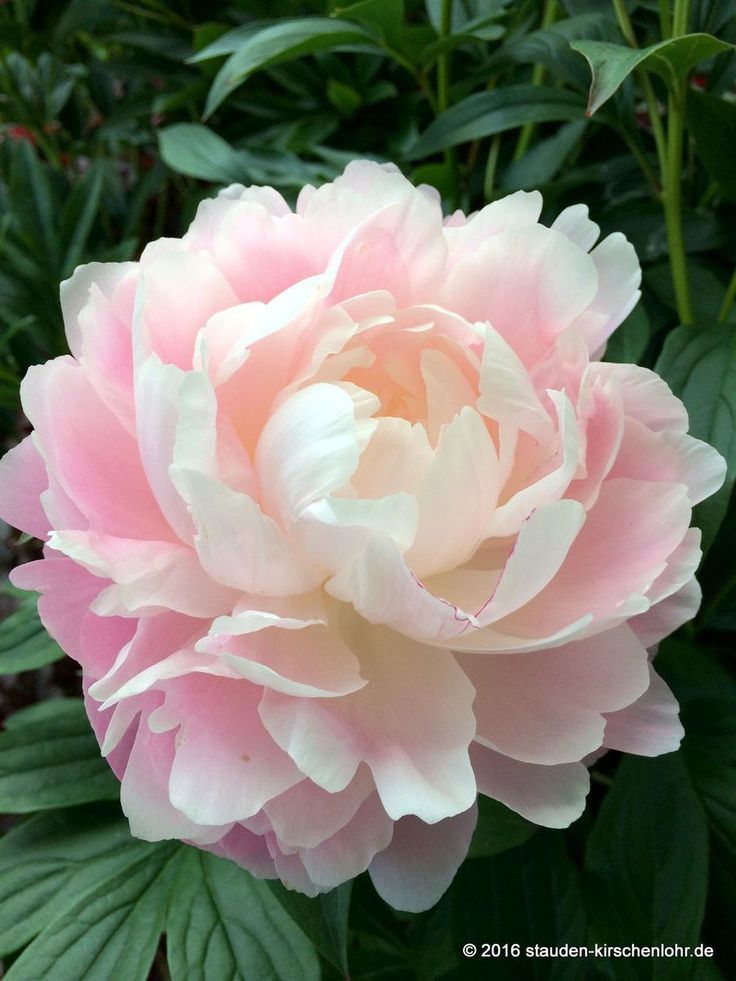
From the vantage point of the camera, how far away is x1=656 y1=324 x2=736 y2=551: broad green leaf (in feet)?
1.33

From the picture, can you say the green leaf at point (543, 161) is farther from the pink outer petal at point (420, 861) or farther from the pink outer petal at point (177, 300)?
the pink outer petal at point (420, 861)

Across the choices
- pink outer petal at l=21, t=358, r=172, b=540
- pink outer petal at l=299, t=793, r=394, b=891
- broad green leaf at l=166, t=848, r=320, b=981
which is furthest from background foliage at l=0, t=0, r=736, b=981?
pink outer petal at l=21, t=358, r=172, b=540

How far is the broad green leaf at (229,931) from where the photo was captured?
41cm

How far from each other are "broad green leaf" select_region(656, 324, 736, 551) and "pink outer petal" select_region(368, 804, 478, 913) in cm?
18

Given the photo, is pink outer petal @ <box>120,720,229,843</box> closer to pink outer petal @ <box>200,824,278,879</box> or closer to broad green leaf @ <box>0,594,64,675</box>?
pink outer petal @ <box>200,824,278,879</box>

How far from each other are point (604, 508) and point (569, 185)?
12.5 inches

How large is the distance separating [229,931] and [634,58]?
0.46m

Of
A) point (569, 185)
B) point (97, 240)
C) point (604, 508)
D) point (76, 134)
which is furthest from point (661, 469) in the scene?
point (76, 134)

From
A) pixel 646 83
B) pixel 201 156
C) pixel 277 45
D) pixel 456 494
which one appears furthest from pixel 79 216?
pixel 456 494

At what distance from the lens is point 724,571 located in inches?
21.1

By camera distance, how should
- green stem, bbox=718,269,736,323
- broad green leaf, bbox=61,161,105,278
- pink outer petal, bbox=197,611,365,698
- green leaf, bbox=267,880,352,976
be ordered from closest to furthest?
pink outer petal, bbox=197,611,365,698
green leaf, bbox=267,880,352,976
green stem, bbox=718,269,736,323
broad green leaf, bbox=61,161,105,278

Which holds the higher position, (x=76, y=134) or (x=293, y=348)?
(x=293, y=348)

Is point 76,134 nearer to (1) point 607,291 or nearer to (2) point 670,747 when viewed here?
(1) point 607,291

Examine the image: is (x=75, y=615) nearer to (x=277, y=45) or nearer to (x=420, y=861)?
(x=420, y=861)
